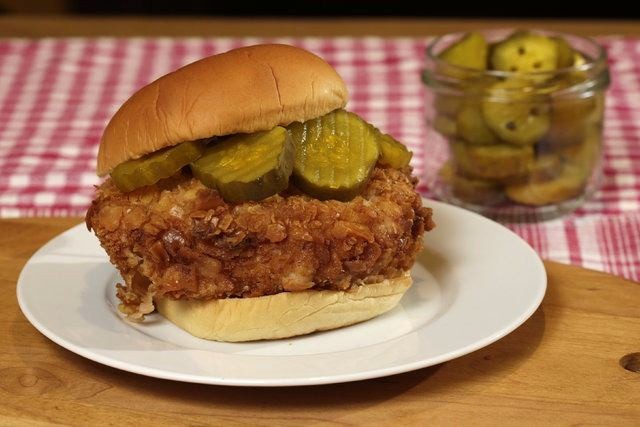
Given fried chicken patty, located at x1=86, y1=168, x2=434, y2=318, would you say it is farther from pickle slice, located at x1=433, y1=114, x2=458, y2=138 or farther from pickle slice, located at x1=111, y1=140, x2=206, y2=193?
pickle slice, located at x1=433, y1=114, x2=458, y2=138

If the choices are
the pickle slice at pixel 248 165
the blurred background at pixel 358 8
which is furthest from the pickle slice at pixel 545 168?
the blurred background at pixel 358 8

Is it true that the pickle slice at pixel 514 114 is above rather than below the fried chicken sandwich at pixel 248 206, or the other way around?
below

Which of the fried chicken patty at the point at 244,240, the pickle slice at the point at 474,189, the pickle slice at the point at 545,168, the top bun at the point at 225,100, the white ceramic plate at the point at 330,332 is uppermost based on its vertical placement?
the top bun at the point at 225,100

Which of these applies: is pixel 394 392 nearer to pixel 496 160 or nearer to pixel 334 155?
pixel 334 155

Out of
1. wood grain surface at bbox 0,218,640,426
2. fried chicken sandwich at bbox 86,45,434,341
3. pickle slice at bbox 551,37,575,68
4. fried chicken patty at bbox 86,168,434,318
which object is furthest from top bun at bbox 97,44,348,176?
pickle slice at bbox 551,37,575,68

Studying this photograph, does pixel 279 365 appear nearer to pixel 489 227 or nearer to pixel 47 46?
pixel 489 227

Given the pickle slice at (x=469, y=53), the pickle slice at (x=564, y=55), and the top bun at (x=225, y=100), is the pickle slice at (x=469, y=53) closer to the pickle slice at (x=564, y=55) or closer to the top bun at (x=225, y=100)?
the pickle slice at (x=564, y=55)

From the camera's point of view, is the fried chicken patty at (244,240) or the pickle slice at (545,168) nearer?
the fried chicken patty at (244,240)
